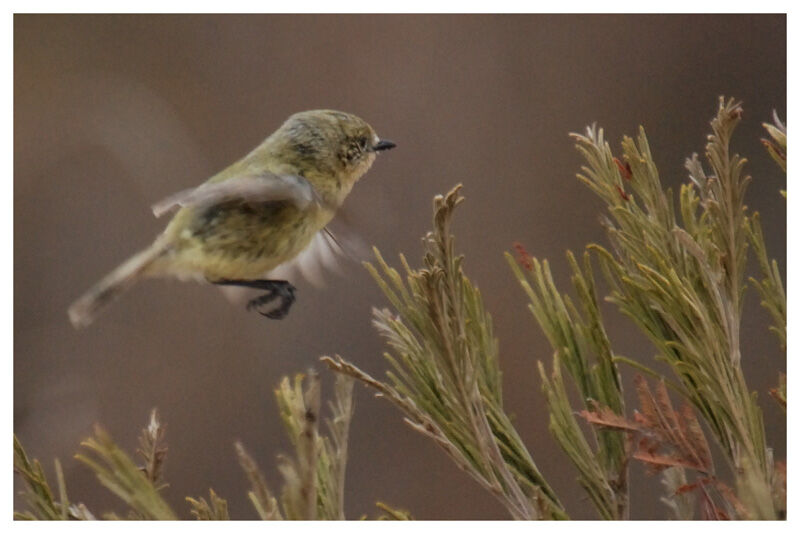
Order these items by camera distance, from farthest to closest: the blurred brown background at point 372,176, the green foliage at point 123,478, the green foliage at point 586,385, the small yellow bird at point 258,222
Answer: the blurred brown background at point 372,176 → the small yellow bird at point 258,222 → the green foliage at point 586,385 → the green foliage at point 123,478

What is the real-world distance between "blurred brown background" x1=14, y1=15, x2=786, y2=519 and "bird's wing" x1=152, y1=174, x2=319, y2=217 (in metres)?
0.31

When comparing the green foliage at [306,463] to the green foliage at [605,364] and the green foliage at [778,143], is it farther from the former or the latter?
the green foliage at [778,143]

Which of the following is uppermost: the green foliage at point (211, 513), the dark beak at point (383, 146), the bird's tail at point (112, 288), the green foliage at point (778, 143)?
the green foliage at point (778, 143)

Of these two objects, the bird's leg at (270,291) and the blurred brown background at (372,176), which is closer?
the bird's leg at (270,291)

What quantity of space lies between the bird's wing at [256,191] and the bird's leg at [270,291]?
0.06 meters

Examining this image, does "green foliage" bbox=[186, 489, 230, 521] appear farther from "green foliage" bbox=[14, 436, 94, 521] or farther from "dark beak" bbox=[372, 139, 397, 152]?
"dark beak" bbox=[372, 139, 397, 152]

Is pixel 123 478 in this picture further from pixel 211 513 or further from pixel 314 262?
pixel 314 262

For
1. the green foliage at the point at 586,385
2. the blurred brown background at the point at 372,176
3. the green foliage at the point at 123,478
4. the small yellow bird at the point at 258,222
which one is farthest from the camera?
the blurred brown background at the point at 372,176

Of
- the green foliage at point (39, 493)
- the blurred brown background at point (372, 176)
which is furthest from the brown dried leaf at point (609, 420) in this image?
the blurred brown background at point (372, 176)

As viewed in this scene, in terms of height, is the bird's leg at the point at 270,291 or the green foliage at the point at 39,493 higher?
the bird's leg at the point at 270,291

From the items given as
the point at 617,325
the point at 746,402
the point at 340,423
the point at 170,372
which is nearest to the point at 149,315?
the point at 170,372

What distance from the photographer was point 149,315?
1221 mm

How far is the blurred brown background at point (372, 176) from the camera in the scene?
1.07 metres

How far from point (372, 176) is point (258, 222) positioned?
35 cm
